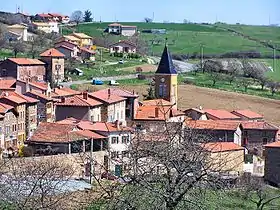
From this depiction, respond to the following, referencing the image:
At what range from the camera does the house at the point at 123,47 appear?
45.3 meters

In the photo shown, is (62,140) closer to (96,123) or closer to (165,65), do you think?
(96,123)

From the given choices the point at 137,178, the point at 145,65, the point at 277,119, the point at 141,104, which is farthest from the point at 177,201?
the point at 145,65

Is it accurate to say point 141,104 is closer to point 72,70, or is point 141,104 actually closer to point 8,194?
point 72,70

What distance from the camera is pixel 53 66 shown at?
3066 cm

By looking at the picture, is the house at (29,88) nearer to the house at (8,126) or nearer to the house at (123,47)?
the house at (8,126)

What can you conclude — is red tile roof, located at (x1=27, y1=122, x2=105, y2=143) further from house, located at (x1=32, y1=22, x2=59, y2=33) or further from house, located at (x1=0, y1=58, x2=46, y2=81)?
house, located at (x1=32, y1=22, x2=59, y2=33)

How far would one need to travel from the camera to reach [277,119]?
27891mm

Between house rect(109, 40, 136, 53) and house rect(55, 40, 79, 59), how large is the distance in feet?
18.7

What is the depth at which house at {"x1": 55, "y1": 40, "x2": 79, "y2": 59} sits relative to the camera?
38125 mm

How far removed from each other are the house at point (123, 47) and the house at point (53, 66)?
1377cm

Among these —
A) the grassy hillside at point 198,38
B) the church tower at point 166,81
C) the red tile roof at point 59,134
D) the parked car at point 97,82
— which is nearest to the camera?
the red tile roof at point 59,134

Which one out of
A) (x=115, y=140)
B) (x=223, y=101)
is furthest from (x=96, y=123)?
(x=223, y=101)

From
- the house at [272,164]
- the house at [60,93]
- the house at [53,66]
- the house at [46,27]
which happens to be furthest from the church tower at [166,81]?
the house at [46,27]

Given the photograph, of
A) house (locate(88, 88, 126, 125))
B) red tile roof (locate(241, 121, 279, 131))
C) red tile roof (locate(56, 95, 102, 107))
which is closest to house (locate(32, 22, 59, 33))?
house (locate(88, 88, 126, 125))
